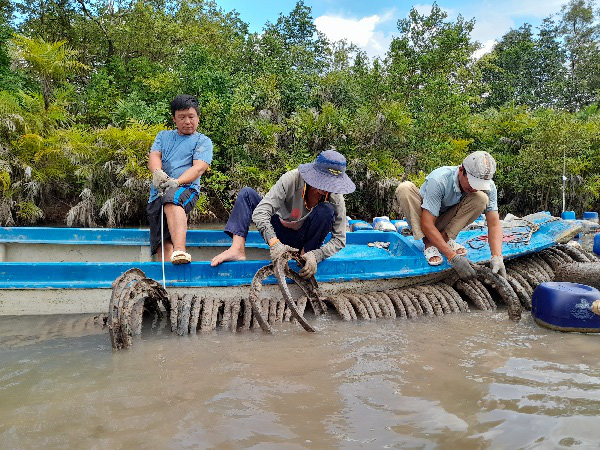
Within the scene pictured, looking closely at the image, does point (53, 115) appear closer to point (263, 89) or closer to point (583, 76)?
point (263, 89)

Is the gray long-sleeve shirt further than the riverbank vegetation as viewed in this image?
No

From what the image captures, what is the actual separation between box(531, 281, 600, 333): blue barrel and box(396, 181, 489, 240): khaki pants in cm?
104

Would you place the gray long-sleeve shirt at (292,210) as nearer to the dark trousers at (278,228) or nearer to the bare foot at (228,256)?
the dark trousers at (278,228)

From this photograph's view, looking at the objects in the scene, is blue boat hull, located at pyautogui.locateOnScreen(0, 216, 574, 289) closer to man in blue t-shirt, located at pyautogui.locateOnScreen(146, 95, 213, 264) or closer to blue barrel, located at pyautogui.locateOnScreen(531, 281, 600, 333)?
man in blue t-shirt, located at pyautogui.locateOnScreen(146, 95, 213, 264)

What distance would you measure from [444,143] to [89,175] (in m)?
10.2

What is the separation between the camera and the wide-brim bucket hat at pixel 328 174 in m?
3.92

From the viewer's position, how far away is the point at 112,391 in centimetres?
272

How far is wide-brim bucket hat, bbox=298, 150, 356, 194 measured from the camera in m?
3.92

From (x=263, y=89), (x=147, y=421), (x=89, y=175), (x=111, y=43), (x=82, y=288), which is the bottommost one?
(x=147, y=421)

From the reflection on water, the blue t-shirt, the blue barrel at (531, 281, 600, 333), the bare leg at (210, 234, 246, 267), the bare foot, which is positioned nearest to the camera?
the reflection on water

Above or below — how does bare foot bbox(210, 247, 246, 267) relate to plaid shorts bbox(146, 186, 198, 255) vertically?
below

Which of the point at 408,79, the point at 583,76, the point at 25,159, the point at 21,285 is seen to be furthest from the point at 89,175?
the point at 583,76

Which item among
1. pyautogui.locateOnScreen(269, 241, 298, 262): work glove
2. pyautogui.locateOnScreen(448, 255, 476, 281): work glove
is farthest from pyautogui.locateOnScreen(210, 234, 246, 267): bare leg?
pyautogui.locateOnScreen(448, 255, 476, 281): work glove

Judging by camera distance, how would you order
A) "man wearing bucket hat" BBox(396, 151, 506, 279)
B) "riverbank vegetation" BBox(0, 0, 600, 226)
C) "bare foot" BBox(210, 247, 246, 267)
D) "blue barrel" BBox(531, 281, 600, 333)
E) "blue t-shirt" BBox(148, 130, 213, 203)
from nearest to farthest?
"blue barrel" BBox(531, 281, 600, 333) → "bare foot" BBox(210, 247, 246, 267) → "man wearing bucket hat" BBox(396, 151, 506, 279) → "blue t-shirt" BBox(148, 130, 213, 203) → "riverbank vegetation" BBox(0, 0, 600, 226)
